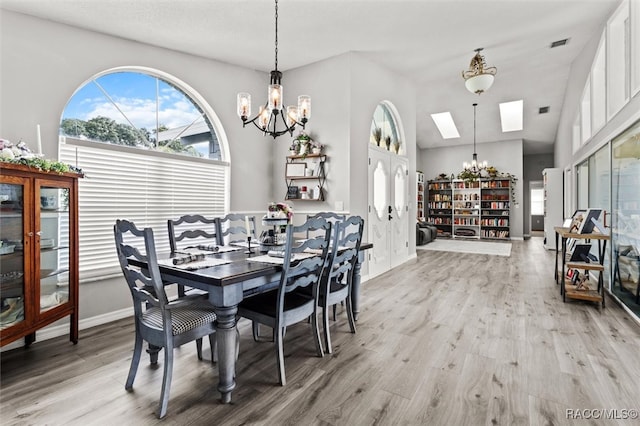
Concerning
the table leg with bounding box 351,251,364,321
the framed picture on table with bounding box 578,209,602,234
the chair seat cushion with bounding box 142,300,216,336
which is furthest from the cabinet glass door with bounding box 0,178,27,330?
the framed picture on table with bounding box 578,209,602,234

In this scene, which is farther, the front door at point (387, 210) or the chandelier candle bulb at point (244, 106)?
the front door at point (387, 210)

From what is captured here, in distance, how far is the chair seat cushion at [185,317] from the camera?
1807 mm

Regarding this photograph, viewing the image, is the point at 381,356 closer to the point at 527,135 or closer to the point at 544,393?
the point at 544,393

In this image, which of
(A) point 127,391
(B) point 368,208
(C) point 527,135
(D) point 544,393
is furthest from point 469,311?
(C) point 527,135

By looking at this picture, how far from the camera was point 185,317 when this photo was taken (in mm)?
1867

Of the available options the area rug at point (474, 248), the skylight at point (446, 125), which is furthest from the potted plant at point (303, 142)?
the skylight at point (446, 125)

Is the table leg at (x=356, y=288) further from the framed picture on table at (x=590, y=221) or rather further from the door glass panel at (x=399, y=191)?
the door glass panel at (x=399, y=191)

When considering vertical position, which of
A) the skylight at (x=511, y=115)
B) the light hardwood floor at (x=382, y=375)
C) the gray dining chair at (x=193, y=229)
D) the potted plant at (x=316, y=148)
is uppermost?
the skylight at (x=511, y=115)

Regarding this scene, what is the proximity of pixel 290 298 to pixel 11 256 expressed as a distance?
6.39 feet

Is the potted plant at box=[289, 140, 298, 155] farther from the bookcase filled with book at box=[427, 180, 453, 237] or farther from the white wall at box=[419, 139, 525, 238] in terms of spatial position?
the white wall at box=[419, 139, 525, 238]

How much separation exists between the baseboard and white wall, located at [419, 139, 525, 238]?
10.5 m

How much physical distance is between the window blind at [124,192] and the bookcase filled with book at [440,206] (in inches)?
353

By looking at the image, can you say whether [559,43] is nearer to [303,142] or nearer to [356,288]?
[303,142]

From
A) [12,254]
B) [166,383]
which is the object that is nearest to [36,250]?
[12,254]
